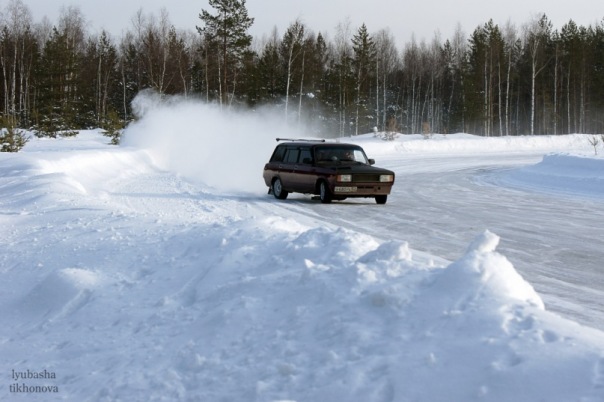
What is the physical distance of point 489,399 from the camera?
3.29 meters

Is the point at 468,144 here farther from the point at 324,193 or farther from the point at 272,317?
the point at 272,317

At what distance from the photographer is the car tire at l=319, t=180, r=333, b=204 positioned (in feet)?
50.2

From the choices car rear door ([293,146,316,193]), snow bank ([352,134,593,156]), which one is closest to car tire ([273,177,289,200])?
car rear door ([293,146,316,193])

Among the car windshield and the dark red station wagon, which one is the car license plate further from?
the car windshield

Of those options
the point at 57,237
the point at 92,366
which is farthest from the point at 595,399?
the point at 57,237

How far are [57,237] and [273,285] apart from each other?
466 centimetres

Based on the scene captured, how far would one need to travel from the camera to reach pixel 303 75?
→ 64375 millimetres

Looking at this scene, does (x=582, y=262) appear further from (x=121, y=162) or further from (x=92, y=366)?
(x=121, y=162)

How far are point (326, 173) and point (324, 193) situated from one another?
0.51 metres

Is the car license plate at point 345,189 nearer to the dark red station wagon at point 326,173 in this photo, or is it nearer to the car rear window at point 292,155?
the dark red station wagon at point 326,173

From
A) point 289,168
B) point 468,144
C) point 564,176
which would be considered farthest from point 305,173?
point 468,144

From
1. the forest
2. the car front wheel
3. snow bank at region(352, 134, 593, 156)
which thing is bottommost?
the car front wheel

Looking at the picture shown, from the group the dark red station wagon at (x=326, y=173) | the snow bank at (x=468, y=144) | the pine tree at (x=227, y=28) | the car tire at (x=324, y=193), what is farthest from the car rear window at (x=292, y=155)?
the pine tree at (x=227, y=28)

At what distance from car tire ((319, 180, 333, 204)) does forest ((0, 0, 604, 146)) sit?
30916 millimetres
